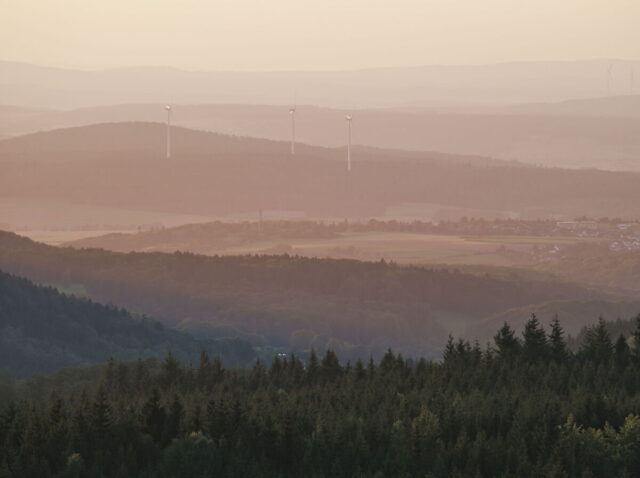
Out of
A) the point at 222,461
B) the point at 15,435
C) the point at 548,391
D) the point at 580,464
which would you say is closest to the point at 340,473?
the point at 222,461

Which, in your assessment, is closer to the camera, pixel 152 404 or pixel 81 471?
pixel 81 471

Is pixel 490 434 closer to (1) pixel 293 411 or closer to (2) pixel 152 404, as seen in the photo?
(1) pixel 293 411

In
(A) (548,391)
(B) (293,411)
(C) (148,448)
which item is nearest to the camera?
(C) (148,448)

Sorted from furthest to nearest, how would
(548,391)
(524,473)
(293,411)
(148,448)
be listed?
(548,391) < (293,411) < (148,448) < (524,473)

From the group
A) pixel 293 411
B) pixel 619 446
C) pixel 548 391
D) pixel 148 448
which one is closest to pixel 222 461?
pixel 148 448

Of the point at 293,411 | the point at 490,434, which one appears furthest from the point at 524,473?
the point at 293,411

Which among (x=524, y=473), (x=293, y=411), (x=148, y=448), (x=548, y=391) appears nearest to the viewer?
(x=524, y=473)

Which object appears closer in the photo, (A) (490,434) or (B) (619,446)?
(B) (619,446)

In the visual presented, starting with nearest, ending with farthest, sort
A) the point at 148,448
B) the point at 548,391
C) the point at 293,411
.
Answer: the point at 148,448, the point at 293,411, the point at 548,391

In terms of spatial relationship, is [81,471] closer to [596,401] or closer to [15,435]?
[15,435]
